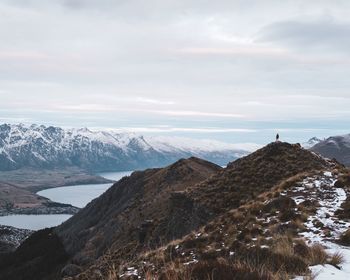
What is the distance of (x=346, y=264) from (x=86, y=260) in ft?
226

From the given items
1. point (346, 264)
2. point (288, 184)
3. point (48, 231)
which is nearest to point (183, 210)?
point (288, 184)

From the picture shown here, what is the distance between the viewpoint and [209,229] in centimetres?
2391

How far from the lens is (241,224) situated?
72.2 ft

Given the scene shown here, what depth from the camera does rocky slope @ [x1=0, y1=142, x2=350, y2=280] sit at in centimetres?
1234

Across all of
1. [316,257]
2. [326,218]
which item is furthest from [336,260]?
[326,218]

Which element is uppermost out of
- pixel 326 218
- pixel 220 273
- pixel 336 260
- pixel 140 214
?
pixel 220 273

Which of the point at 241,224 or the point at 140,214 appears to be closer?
the point at 241,224

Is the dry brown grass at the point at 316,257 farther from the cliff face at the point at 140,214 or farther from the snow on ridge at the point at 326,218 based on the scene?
the cliff face at the point at 140,214

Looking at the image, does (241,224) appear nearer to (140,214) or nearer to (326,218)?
(326,218)

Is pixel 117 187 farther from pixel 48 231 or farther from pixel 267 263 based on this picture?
pixel 267 263

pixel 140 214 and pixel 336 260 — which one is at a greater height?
pixel 336 260

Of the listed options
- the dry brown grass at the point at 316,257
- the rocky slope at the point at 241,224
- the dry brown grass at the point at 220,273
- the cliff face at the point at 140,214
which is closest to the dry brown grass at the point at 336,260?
the rocky slope at the point at 241,224

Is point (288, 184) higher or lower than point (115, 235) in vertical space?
higher

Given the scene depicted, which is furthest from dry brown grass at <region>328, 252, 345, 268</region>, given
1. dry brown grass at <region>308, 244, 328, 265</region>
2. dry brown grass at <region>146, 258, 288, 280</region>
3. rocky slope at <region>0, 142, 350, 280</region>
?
dry brown grass at <region>146, 258, 288, 280</region>
